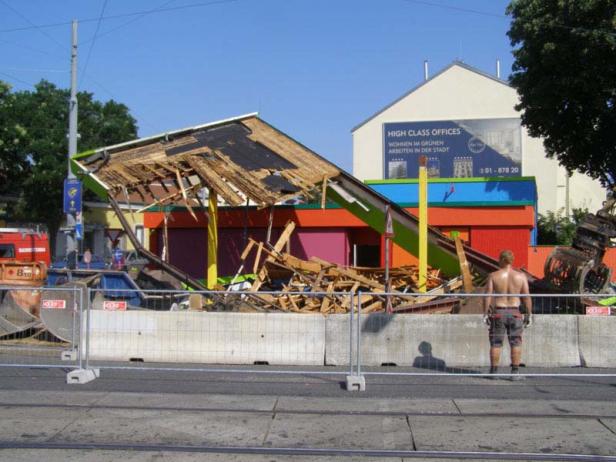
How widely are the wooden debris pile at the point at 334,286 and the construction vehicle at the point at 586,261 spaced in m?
2.13

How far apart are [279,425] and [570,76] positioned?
→ 22.1m

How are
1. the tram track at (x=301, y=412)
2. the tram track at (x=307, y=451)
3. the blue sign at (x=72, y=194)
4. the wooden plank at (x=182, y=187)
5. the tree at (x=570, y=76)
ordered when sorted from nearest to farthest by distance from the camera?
1. the tram track at (x=307, y=451)
2. the tram track at (x=301, y=412)
3. the wooden plank at (x=182, y=187)
4. the blue sign at (x=72, y=194)
5. the tree at (x=570, y=76)

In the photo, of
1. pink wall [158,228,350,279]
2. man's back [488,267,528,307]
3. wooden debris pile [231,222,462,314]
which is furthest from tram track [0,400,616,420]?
pink wall [158,228,350,279]

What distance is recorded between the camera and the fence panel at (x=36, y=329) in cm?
1134

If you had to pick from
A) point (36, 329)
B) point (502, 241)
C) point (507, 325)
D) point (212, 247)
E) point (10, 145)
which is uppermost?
point (10, 145)

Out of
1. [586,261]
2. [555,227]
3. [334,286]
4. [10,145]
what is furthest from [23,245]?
[555,227]

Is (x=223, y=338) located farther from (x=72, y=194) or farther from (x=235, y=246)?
(x=235, y=246)

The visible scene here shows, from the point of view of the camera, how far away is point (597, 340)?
11.2 meters

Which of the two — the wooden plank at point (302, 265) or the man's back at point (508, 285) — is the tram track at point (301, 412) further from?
the wooden plank at point (302, 265)

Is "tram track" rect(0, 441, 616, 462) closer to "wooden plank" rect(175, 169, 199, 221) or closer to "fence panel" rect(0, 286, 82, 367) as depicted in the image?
"fence panel" rect(0, 286, 82, 367)

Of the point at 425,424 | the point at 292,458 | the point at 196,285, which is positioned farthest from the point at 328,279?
the point at 292,458

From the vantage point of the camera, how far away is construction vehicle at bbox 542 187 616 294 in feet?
47.9

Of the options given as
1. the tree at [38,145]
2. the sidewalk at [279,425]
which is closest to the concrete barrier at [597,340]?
the sidewalk at [279,425]

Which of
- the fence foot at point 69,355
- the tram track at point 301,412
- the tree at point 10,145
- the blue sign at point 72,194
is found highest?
the tree at point 10,145
